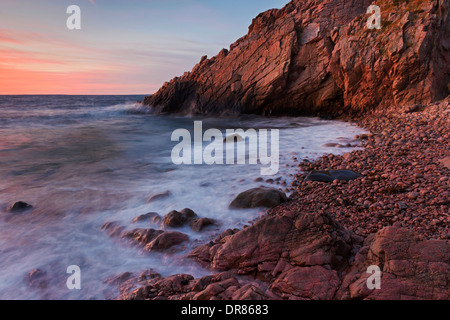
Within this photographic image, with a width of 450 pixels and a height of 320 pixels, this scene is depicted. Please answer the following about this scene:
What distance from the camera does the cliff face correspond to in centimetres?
1198

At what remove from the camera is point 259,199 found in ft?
16.5

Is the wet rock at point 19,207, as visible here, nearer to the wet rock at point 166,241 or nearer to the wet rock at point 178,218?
the wet rock at point 178,218

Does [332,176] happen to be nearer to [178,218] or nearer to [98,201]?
[178,218]

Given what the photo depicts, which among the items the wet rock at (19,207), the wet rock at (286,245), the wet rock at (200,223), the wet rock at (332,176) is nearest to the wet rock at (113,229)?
the wet rock at (200,223)

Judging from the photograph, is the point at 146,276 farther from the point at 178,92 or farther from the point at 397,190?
the point at 178,92

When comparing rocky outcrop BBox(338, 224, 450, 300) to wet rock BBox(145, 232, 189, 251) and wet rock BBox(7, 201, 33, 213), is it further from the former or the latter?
wet rock BBox(7, 201, 33, 213)

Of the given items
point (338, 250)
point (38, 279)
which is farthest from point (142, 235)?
point (338, 250)

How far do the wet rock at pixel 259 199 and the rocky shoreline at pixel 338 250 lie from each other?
151 mm

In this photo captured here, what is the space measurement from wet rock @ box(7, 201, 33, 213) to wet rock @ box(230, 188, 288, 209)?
14.2 feet

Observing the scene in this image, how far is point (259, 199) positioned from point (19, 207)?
4959 millimetres

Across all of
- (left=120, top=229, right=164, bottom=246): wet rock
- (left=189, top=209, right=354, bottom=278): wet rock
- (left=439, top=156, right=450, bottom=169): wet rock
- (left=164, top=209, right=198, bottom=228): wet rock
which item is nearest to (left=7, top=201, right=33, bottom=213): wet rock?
(left=120, top=229, right=164, bottom=246): wet rock
